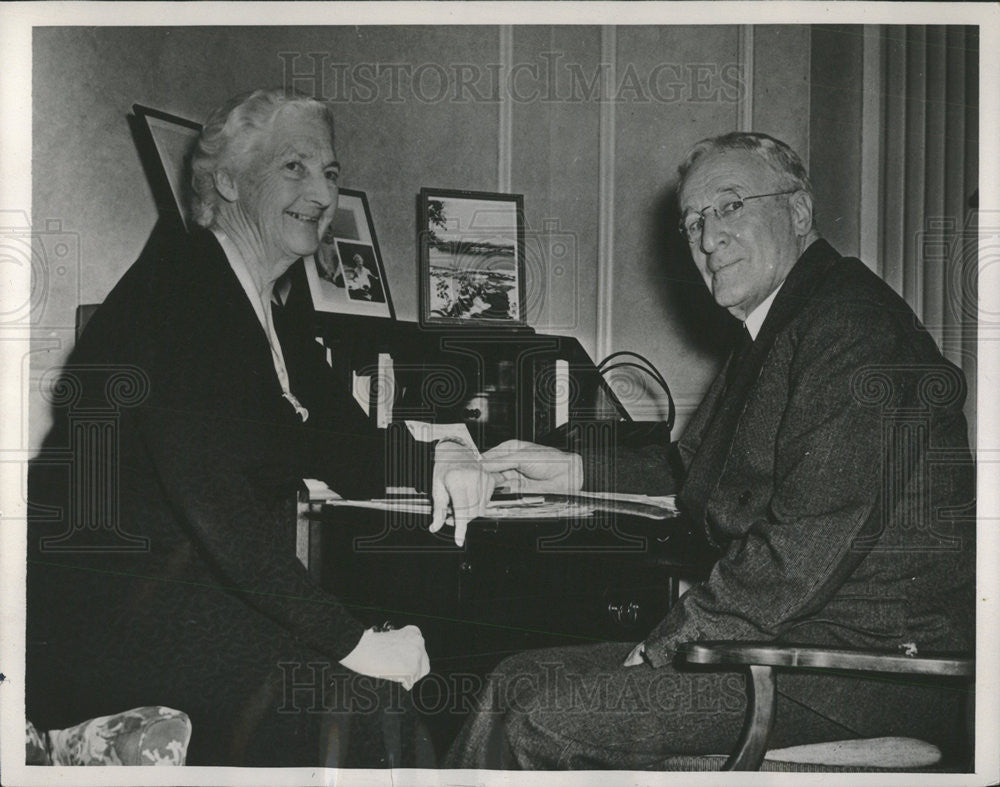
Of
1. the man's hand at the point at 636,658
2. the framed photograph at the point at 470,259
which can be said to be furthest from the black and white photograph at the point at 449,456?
the framed photograph at the point at 470,259

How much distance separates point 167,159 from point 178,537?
28.8 inches

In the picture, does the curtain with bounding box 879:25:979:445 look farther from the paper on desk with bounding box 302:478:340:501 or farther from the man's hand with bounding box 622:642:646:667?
the paper on desk with bounding box 302:478:340:501

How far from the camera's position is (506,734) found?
1.45 m

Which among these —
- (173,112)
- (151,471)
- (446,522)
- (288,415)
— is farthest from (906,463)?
(173,112)

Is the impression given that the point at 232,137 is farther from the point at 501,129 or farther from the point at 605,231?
the point at 605,231

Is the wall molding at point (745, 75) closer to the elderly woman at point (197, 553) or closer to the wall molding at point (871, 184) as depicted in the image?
the wall molding at point (871, 184)

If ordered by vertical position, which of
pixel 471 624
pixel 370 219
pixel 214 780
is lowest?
pixel 214 780

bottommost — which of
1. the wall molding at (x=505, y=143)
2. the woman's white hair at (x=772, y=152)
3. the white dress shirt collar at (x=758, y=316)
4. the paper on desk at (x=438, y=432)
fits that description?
the paper on desk at (x=438, y=432)

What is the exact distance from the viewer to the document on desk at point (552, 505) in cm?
158

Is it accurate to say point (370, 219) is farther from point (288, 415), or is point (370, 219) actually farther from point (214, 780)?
point (214, 780)

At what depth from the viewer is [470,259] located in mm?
2059

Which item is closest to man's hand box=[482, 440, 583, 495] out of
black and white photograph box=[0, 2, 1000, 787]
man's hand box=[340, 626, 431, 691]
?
black and white photograph box=[0, 2, 1000, 787]

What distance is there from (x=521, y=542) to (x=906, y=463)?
62 centimetres

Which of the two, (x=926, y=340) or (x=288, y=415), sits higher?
(x=926, y=340)
